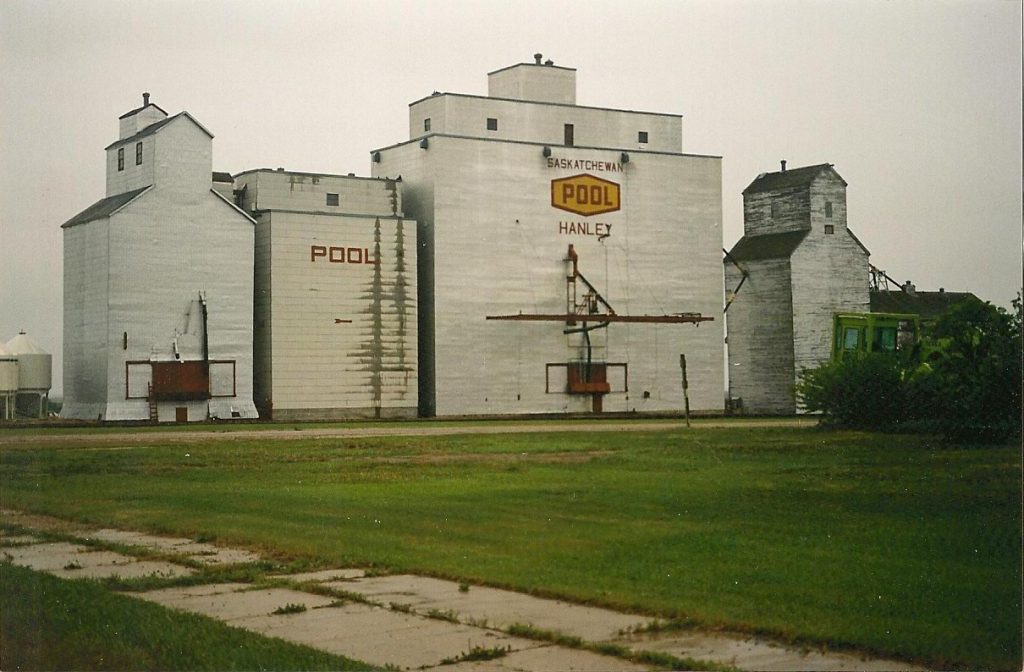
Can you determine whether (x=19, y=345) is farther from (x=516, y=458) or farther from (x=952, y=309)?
(x=952, y=309)

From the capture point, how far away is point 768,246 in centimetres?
4397

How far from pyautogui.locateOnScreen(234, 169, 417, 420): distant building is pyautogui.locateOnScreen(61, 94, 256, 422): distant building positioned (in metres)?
1.38

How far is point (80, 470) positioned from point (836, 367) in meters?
13.1

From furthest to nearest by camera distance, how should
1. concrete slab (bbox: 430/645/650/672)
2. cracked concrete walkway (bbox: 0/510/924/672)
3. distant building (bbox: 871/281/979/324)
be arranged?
distant building (bbox: 871/281/979/324), cracked concrete walkway (bbox: 0/510/924/672), concrete slab (bbox: 430/645/650/672)

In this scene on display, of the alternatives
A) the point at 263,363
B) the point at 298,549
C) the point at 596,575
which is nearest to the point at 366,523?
the point at 298,549

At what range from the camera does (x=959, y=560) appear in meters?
8.99

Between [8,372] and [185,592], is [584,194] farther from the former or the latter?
[185,592]

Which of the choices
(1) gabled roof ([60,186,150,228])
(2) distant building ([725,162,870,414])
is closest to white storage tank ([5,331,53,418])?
(1) gabled roof ([60,186,150,228])

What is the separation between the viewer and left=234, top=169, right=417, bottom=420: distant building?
47.0 meters

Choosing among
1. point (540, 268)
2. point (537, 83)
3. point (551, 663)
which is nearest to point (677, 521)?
point (551, 663)

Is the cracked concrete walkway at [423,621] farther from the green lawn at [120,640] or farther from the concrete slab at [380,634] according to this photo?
the green lawn at [120,640]

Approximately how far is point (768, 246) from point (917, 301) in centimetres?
3029

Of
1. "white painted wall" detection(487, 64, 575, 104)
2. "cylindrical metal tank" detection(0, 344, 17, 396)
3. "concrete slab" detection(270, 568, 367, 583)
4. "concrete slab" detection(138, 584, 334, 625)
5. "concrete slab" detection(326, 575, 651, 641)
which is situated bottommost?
"concrete slab" detection(138, 584, 334, 625)

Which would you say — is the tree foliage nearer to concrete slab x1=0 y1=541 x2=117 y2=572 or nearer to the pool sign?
concrete slab x1=0 y1=541 x2=117 y2=572
